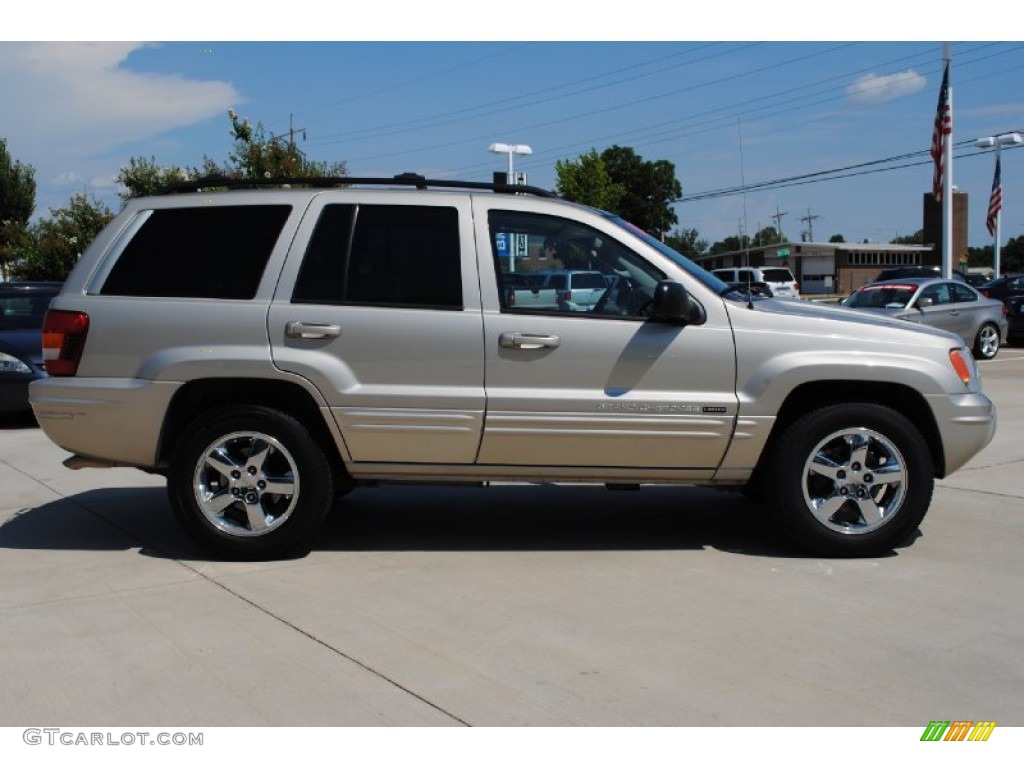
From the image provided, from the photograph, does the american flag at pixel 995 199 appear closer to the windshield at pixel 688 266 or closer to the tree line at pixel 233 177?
the tree line at pixel 233 177

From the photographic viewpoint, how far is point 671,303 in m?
5.40

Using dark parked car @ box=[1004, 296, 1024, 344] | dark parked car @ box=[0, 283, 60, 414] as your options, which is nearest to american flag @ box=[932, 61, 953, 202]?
dark parked car @ box=[1004, 296, 1024, 344]

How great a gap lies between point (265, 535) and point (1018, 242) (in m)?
115

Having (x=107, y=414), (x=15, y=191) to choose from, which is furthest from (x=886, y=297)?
(x=15, y=191)

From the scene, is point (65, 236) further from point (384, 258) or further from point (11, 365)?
point (384, 258)

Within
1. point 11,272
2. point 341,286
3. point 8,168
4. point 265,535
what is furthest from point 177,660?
point 8,168

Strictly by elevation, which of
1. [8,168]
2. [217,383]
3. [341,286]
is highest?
[8,168]

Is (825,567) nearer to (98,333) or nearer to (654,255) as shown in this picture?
(654,255)

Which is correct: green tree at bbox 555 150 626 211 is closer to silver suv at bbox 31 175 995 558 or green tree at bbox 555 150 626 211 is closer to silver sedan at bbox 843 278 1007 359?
silver sedan at bbox 843 278 1007 359

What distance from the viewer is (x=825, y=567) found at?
5.55 meters

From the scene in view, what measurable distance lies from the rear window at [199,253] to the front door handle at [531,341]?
1374 millimetres

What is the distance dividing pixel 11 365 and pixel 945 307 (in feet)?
50.0
